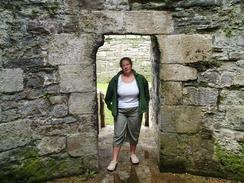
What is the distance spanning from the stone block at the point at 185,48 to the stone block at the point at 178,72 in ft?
0.27

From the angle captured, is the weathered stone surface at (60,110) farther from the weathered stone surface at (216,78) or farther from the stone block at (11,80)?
the weathered stone surface at (216,78)

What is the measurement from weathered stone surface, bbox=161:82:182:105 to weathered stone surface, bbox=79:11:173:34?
0.77 meters

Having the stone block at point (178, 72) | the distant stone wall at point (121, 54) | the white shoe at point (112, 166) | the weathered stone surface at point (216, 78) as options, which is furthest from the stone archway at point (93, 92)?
the distant stone wall at point (121, 54)

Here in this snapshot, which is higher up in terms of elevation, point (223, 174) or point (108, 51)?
point (108, 51)

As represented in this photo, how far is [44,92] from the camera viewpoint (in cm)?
484

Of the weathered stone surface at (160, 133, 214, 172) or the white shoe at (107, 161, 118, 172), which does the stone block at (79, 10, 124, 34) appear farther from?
the white shoe at (107, 161, 118, 172)

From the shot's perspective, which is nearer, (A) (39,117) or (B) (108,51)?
(A) (39,117)

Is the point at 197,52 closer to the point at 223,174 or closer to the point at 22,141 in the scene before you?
the point at 223,174

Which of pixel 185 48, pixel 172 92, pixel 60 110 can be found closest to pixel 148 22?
pixel 185 48

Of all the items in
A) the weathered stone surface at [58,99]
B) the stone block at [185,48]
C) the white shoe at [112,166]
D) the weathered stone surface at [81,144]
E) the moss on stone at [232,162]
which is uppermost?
Answer: the stone block at [185,48]

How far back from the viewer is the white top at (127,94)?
511cm

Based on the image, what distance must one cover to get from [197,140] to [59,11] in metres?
2.63

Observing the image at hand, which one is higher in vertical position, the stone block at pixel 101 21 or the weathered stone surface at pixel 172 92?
the stone block at pixel 101 21

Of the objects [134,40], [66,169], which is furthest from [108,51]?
[66,169]
